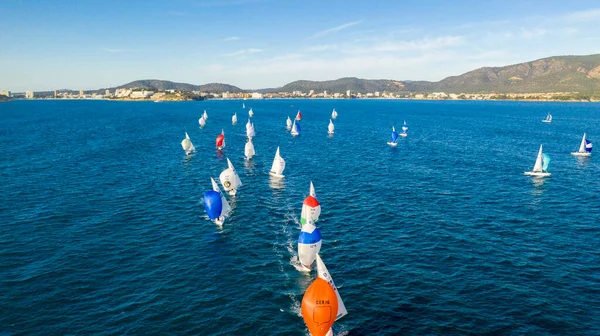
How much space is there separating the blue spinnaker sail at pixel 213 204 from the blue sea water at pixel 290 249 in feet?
6.32

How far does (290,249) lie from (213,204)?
40.3ft

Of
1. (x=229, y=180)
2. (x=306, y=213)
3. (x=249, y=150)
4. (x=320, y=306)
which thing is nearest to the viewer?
(x=320, y=306)

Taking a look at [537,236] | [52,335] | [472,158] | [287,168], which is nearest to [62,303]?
Result: [52,335]

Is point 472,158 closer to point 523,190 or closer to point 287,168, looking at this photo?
point 523,190

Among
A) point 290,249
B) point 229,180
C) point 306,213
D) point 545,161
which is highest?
point 545,161

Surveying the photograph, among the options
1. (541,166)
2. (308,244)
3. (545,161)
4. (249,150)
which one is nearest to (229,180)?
(308,244)

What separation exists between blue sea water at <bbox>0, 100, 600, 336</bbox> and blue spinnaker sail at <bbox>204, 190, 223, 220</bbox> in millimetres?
1925

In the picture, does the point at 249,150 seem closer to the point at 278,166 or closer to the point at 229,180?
the point at 278,166

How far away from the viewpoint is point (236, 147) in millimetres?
115062

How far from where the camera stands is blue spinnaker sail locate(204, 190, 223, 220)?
48.3m

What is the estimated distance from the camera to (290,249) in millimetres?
42719

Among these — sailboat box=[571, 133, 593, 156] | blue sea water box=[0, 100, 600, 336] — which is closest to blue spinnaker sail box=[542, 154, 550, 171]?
blue sea water box=[0, 100, 600, 336]

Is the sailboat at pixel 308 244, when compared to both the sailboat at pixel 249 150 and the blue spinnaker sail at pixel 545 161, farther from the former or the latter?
the blue spinnaker sail at pixel 545 161

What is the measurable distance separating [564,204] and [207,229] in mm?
53209
